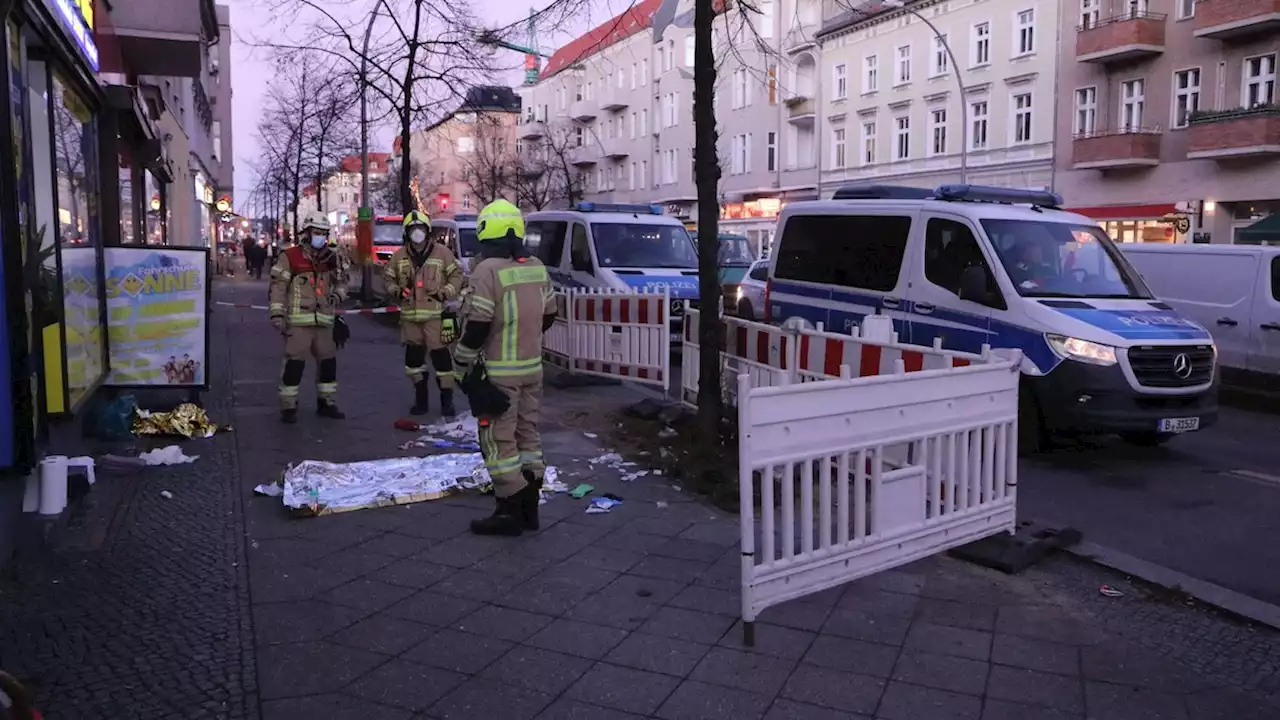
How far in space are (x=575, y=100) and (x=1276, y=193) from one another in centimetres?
4899

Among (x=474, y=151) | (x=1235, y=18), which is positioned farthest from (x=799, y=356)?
(x=474, y=151)

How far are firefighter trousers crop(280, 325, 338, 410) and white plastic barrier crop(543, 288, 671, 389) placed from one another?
2617mm

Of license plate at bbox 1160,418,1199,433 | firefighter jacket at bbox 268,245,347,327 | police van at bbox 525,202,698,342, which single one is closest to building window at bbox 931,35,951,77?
police van at bbox 525,202,698,342

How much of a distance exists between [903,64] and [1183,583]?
127ft

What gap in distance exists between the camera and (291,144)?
126ft

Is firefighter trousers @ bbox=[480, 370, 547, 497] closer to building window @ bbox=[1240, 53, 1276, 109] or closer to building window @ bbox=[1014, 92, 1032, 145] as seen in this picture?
building window @ bbox=[1240, 53, 1276, 109]

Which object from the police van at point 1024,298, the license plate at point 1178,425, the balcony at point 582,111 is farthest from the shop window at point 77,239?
the balcony at point 582,111

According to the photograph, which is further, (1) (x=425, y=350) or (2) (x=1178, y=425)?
(1) (x=425, y=350)

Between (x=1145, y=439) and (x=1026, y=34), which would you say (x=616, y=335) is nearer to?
(x=1145, y=439)

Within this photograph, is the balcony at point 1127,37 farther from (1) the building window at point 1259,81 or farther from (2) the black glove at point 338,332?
(2) the black glove at point 338,332

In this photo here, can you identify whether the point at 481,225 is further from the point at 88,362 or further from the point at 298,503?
the point at 88,362

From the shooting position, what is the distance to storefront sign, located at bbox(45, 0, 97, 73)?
6.53m

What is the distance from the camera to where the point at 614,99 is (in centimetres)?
6444

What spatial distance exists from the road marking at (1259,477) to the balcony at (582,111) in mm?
62017
